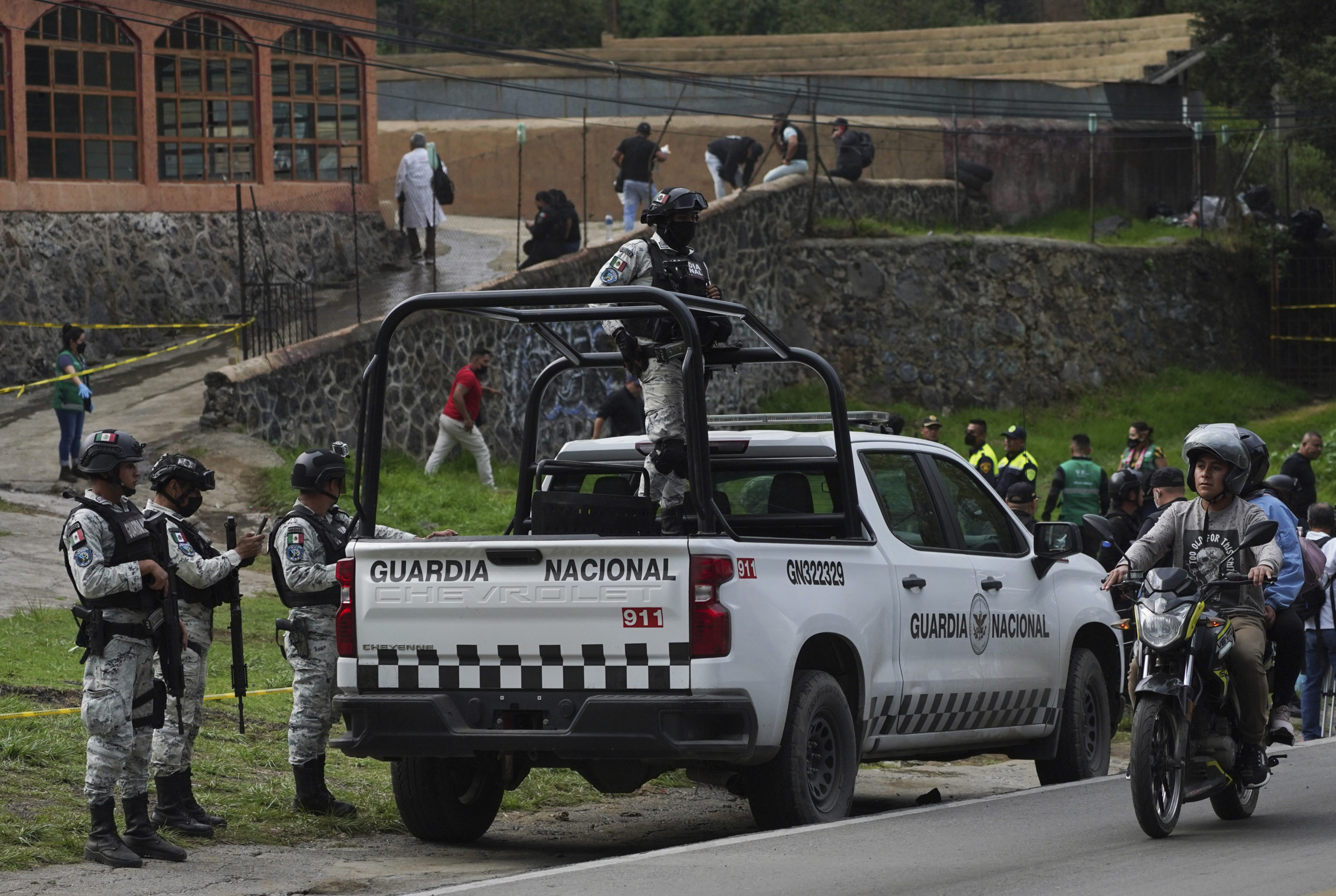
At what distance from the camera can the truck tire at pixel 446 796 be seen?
8367 mm

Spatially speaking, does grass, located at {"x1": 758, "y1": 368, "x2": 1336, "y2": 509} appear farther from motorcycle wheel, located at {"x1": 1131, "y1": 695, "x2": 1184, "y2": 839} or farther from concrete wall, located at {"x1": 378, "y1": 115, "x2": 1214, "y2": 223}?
motorcycle wheel, located at {"x1": 1131, "y1": 695, "x2": 1184, "y2": 839}

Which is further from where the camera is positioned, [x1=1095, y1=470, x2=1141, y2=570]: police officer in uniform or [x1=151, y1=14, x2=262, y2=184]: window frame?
[x1=151, y1=14, x2=262, y2=184]: window frame

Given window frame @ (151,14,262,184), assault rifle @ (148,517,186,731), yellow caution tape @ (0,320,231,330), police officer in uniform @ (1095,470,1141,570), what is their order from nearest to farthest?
assault rifle @ (148,517,186,731), police officer in uniform @ (1095,470,1141,570), yellow caution tape @ (0,320,231,330), window frame @ (151,14,262,184)

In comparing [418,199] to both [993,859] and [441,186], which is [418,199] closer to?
[441,186]

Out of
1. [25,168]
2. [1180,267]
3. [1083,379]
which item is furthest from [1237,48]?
[25,168]

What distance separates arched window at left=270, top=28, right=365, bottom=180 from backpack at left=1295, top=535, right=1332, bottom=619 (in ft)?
56.7

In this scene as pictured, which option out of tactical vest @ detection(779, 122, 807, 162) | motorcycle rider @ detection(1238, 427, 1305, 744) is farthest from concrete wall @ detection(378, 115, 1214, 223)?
motorcycle rider @ detection(1238, 427, 1305, 744)

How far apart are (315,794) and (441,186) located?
18.5 meters

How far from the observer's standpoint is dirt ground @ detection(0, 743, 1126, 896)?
24.1 feet

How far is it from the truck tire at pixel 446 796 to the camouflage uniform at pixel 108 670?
114 centimetres

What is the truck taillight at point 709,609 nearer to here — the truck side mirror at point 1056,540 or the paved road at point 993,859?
the paved road at point 993,859

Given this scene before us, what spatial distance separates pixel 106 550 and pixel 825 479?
10.6 feet

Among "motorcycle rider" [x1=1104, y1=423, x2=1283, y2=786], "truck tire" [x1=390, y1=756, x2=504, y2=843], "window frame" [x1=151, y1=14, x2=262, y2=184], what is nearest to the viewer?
"motorcycle rider" [x1=1104, y1=423, x2=1283, y2=786]

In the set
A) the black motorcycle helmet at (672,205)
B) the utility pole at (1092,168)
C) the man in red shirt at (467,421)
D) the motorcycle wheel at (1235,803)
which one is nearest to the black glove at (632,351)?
the black motorcycle helmet at (672,205)
